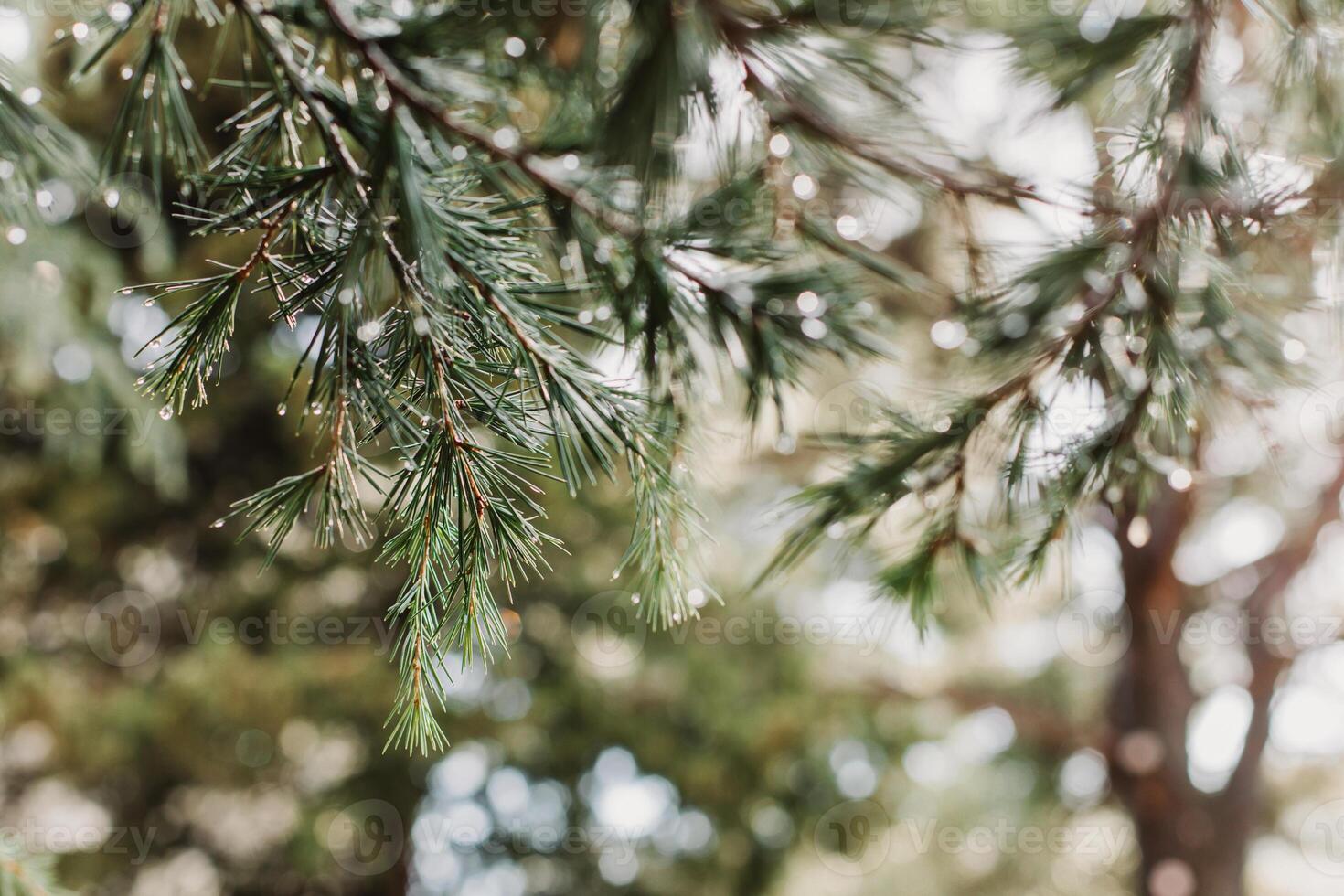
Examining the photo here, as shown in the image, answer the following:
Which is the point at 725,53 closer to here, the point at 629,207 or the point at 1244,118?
the point at 629,207

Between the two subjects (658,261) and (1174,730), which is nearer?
(658,261)

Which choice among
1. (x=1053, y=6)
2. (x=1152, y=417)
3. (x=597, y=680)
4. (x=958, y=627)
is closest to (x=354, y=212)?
(x=1152, y=417)

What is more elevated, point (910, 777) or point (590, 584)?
point (590, 584)

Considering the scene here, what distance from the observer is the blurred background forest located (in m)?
2.29

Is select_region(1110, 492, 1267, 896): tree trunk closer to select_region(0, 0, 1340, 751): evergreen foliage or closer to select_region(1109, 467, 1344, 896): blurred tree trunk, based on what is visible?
select_region(1109, 467, 1344, 896): blurred tree trunk

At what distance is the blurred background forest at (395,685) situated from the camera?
229 centimetres

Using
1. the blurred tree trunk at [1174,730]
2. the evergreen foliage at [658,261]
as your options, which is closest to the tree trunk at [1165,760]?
the blurred tree trunk at [1174,730]

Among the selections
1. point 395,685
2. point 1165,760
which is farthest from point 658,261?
point 1165,760

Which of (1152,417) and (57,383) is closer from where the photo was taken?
(1152,417)

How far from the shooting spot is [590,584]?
270 cm

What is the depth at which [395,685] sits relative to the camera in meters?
2.34

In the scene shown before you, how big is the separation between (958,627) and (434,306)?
2845 mm

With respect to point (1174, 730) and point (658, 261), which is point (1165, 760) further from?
point (658, 261)

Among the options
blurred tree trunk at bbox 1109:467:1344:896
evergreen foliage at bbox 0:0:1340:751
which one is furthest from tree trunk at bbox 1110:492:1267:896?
evergreen foliage at bbox 0:0:1340:751
